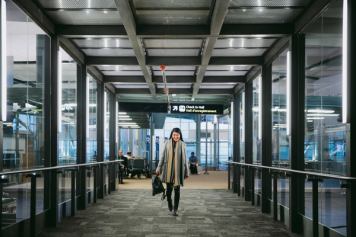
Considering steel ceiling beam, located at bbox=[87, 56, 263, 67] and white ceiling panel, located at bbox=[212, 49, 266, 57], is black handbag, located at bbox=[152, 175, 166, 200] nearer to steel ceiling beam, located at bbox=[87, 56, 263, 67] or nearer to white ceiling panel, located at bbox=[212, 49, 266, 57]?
steel ceiling beam, located at bbox=[87, 56, 263, 67]

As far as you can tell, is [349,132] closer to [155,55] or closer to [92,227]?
[92,227]

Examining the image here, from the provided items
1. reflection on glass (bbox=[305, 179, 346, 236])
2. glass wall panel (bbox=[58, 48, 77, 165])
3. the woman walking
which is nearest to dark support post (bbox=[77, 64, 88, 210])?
glass wall panel (bbox=[58, 48, 77, 165])

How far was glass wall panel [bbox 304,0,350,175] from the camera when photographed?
6133 mm

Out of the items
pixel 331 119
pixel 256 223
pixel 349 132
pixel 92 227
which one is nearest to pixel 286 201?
pixel 256 223

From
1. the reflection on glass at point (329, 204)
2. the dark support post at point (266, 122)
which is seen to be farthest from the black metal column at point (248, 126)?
the reflection on glass at point (329, 204)

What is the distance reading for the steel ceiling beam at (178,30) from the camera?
759 centimetres

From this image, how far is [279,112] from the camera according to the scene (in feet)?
31.0

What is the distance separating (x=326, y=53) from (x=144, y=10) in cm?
255

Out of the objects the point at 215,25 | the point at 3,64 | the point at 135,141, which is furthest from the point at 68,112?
the point at 135,141

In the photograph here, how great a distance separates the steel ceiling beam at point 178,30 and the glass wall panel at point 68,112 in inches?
48.1

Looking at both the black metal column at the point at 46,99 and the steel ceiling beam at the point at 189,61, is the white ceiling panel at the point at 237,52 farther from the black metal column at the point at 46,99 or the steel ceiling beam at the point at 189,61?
the black metal column at the point at 46,99

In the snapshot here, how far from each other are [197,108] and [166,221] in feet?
30.2

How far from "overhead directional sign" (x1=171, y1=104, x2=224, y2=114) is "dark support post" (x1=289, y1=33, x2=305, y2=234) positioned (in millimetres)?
9425

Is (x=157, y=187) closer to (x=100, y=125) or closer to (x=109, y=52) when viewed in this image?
(x=109, y=52)
